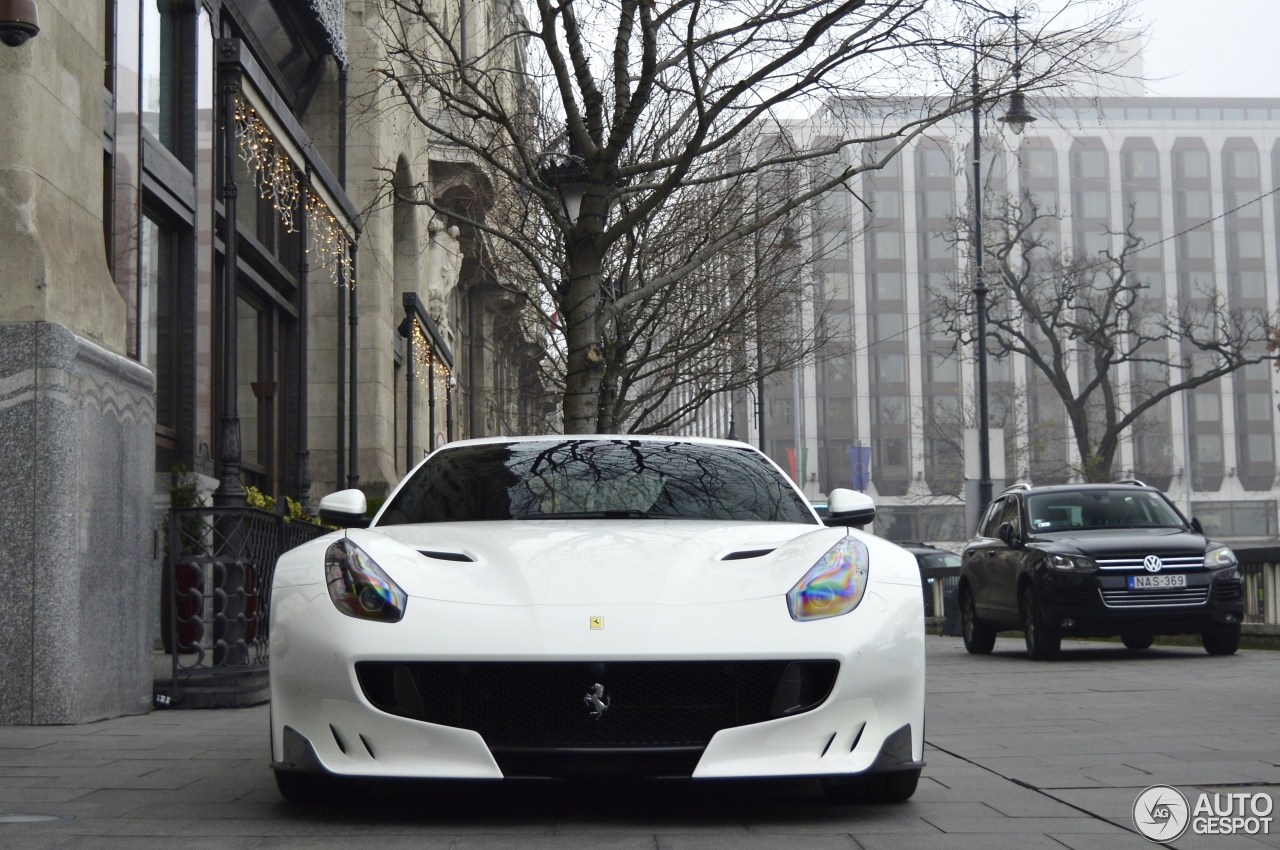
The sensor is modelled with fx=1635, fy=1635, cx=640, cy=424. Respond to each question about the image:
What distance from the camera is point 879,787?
5340mm

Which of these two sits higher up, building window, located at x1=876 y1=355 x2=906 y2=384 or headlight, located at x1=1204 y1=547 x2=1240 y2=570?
building window, located at x1=876 y1=355 x2=906 y2=384

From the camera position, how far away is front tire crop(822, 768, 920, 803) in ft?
17.3

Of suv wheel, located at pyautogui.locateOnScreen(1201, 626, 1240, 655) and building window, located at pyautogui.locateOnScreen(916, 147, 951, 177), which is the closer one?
suv wheel, located at pyautogui.locateOnScreen(1201, 626, 1240, 655)

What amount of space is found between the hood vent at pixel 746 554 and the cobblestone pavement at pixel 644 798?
2.68 feet

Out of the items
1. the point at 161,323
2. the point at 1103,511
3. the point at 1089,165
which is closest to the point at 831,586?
the point at 161,323

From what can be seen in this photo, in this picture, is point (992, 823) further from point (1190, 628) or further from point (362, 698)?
point (1190, 628)

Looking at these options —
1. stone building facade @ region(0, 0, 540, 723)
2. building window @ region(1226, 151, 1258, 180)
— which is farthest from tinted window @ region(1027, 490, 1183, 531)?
building window @ region(1226, 151, 1258, 180)

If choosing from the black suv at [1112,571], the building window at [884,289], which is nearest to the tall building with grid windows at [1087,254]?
the building window at [884,289]

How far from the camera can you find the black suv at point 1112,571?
1481 cm

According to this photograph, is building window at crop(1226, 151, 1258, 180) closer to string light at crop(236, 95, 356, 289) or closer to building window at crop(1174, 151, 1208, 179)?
building window at crop(1174, 151, 1208, 179)

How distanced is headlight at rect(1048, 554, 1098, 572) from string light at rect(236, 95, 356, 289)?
8.90 m

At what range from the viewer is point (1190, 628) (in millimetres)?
14961

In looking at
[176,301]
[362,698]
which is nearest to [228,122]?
[176,301]

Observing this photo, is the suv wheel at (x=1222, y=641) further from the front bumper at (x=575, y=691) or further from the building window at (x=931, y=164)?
the building window at (x=931, y=164)
